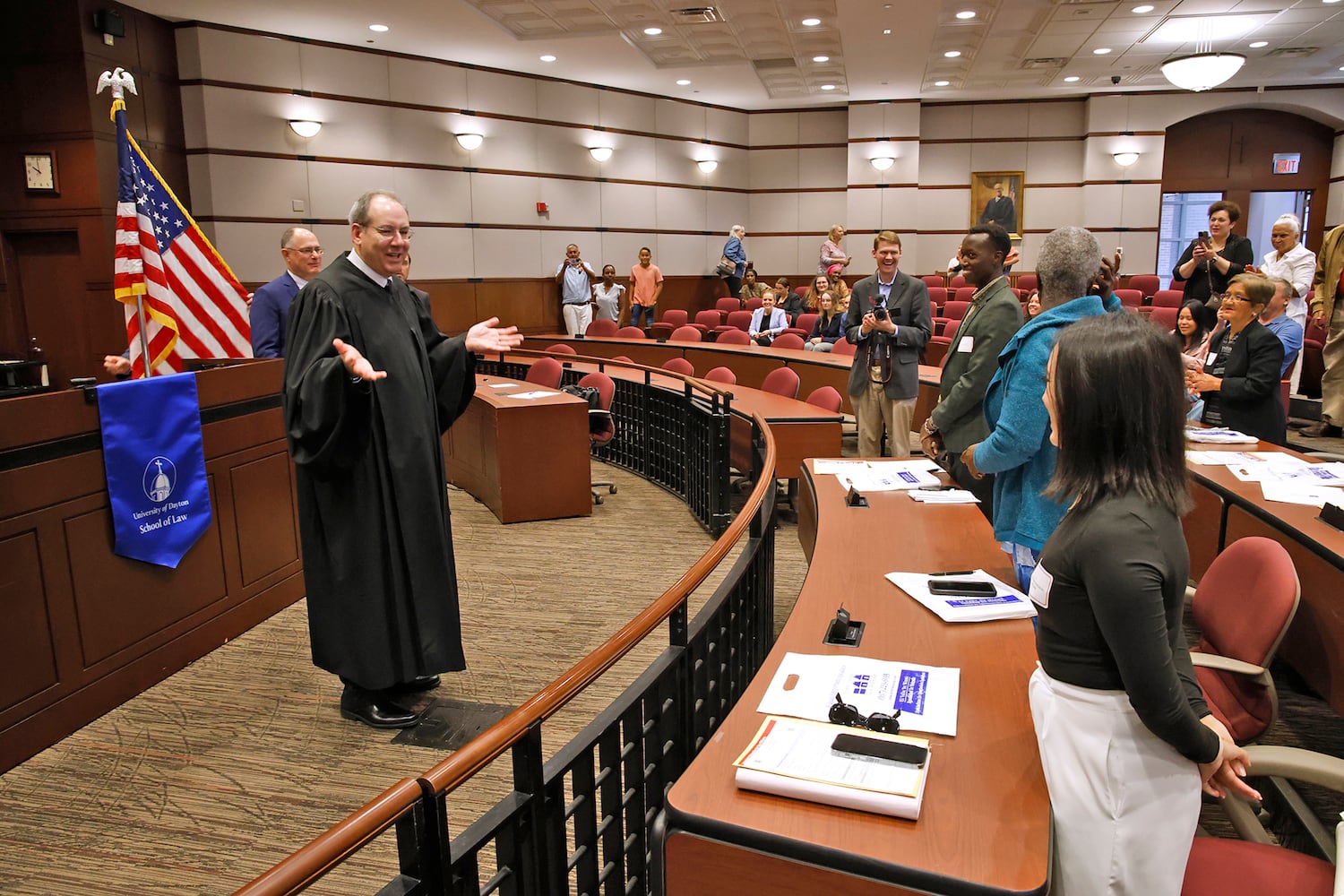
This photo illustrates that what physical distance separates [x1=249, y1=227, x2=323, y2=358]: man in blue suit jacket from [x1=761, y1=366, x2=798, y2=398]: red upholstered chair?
3250 millimetres

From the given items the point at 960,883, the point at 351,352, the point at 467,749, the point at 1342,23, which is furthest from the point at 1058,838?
the point at 1342,23

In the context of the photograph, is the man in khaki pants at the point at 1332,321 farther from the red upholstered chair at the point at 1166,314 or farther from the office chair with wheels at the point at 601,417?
the office chair with wheels at the point at 601,417

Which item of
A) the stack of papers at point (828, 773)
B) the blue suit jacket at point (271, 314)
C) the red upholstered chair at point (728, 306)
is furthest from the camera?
the red upholstered chair at point (728, 306)

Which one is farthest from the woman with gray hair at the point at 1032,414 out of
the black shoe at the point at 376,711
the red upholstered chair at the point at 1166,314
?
the red upholstered chair at the point at 1166,314

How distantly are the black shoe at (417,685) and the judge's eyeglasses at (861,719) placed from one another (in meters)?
1.91

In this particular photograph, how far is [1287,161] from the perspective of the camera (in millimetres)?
14469

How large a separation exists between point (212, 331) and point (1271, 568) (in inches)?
196

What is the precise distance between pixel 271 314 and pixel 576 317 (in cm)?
809

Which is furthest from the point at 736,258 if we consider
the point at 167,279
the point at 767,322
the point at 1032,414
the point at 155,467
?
the point at 1032,414

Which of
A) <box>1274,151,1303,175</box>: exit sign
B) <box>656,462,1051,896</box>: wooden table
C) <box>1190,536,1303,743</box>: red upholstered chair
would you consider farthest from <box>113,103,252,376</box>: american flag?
<box>1274,151,1303,175</box>: exit sign

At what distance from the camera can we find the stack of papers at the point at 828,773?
1.35m

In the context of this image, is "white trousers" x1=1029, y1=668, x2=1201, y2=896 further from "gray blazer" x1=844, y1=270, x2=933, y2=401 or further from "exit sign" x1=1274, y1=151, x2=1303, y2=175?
"exit sign" x1=1274, y1=151, x2=1303, y2=175

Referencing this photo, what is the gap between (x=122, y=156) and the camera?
4.36m

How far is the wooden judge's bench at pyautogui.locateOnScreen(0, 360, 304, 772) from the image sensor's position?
2850 millimetres
